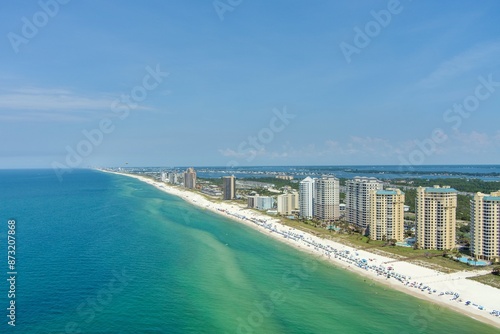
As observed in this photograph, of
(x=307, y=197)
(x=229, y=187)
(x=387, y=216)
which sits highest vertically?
(x=229, y=187)

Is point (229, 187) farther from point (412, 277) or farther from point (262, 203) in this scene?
point (412, 277)

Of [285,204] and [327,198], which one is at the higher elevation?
[327,198]

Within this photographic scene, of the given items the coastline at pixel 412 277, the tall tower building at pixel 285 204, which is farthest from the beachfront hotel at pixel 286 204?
the coastline at pixel 412 277

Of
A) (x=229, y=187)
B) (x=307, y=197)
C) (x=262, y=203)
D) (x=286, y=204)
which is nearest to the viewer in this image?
(x=307, y=197)

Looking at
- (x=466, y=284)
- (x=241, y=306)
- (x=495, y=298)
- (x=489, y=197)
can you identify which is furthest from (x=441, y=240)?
(x=241, y=306)

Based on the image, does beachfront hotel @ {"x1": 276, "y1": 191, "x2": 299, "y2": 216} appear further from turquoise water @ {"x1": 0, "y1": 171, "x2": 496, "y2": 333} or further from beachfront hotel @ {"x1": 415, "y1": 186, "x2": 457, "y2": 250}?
beachfront hotel @ {"x1": 415, "y1": 186, "x2": 457, "y2": 250}

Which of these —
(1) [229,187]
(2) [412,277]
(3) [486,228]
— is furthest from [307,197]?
(2) [412,277]

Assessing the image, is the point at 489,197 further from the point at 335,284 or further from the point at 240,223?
the point at 240,223
